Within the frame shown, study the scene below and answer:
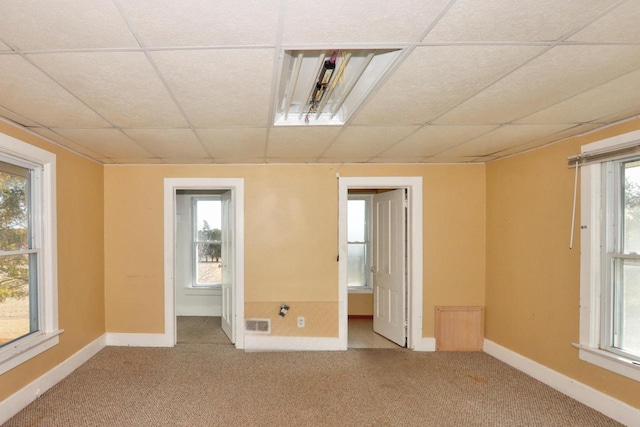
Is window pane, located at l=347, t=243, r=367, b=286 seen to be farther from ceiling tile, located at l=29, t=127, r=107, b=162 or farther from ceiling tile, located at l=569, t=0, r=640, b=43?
ceiling tile, located at l=569, t=0, r=640, b=43

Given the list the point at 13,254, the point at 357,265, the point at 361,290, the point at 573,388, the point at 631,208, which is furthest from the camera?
the point at 357,265

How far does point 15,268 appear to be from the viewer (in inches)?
101

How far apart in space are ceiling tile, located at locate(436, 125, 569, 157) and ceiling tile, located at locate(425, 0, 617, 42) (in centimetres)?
133

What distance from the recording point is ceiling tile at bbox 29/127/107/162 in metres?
2.57

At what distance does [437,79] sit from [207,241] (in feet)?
14.8

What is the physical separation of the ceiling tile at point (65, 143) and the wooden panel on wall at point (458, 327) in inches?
159

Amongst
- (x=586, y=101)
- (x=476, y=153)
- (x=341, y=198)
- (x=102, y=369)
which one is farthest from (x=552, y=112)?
(x=102, y=369)

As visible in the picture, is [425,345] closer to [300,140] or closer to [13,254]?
[300,140]

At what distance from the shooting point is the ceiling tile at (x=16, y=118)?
2143 mm

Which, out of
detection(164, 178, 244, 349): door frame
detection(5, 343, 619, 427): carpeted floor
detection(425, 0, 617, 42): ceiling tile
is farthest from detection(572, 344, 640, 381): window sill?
detection(164, 178, 244, 349): door frame

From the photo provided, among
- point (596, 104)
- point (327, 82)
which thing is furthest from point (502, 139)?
point (327, 82)

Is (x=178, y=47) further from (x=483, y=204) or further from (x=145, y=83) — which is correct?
(x=483, y=204)

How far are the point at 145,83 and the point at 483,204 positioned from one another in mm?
3611

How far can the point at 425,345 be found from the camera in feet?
12.6
